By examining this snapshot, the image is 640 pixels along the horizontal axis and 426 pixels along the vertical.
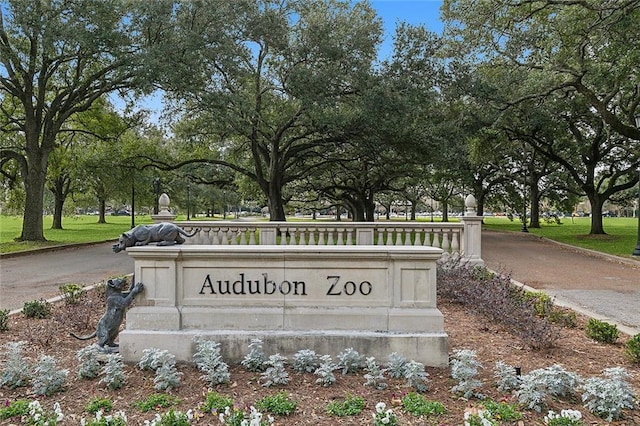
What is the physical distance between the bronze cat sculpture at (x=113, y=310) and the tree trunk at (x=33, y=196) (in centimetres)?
1695

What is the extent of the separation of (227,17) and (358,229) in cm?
950

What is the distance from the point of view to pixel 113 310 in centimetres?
503

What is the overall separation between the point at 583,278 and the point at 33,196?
19785 millimetres

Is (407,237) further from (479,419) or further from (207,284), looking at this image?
(479,419)

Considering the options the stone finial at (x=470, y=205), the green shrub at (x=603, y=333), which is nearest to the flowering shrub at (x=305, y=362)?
the green shrub at (x=603, y=333)

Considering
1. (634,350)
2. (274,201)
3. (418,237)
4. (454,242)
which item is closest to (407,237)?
(418,237)

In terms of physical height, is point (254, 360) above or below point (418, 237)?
below

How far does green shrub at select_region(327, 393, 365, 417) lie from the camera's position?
370cm

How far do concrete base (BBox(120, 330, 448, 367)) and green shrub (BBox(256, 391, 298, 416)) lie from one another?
3.43 ft

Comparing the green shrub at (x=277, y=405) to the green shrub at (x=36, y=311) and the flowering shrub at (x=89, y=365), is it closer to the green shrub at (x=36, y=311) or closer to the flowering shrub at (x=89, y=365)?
the flowering shrub at (x=89, y=365)

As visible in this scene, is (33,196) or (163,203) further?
(33,196)

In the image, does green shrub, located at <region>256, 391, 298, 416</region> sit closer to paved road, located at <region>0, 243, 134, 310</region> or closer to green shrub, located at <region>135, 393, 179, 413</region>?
green shrub, located at <region>135, 393, 179, 413</region>

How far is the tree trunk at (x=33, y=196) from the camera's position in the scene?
19.2 m

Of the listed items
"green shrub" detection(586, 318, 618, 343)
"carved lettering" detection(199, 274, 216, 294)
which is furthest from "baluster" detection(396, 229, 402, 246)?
"carved lettering" detection(199, 274, 216, 294)
